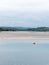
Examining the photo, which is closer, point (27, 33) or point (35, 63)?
point (35, 63)

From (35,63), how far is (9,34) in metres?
7.80

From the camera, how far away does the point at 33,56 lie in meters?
5.90

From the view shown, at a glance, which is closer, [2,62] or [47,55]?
[2,62]

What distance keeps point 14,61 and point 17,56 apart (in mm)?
593

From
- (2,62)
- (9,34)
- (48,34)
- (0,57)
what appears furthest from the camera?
(9,34)

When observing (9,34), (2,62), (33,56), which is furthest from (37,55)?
(9,34)

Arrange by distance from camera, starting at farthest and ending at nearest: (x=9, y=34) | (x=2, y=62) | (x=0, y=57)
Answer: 1. (x=9, y=34)
2. (x=0, y=57)
3. (x=2, y=62)

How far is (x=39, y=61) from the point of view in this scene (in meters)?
5.35

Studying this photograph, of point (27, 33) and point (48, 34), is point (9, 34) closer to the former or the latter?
point (27, 33)

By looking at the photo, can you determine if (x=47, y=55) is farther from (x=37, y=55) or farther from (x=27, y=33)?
(x=27, y=33)

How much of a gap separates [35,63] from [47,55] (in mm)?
899

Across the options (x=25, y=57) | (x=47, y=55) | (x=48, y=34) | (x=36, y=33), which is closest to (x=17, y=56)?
(x=25, y=57)

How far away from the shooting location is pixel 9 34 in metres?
12.9

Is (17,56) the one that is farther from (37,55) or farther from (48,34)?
(48,34)
